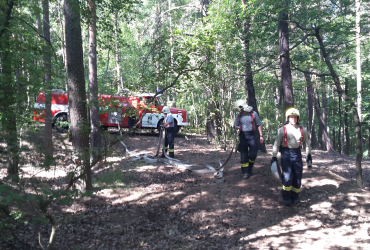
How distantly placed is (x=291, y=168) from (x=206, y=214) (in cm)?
198

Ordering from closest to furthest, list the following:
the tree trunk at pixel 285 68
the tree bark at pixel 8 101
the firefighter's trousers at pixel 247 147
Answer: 1. the tree bark at pixel 8 101
2. the firefighter's trousers at pixel 247 147
3. the tree trunk at pixel 285 68

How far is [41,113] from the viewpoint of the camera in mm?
4617

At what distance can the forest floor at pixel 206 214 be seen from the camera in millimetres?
4855

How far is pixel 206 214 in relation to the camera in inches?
235

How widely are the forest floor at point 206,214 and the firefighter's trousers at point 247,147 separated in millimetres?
425

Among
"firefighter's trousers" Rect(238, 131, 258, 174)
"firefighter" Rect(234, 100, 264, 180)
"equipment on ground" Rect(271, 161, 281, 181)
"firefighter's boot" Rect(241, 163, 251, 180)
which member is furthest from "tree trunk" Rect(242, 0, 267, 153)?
"equipment on ground" Rect(271, 161, 281, 181)

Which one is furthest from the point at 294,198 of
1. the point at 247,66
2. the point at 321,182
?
the point at 247,66

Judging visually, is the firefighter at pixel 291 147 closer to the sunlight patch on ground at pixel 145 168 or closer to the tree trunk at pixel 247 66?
the sunlight patch on ground at pixel 145 168

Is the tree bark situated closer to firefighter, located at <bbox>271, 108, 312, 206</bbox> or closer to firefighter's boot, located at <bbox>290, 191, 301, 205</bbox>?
firefighter, located at <bbox>271, 108, 312, 206</bbox>

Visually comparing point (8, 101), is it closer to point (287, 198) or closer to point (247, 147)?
point (247, 147)

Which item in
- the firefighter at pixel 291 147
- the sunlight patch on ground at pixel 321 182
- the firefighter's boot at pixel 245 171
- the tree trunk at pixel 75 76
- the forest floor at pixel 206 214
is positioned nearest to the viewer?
the forest floor at pixel 206 214

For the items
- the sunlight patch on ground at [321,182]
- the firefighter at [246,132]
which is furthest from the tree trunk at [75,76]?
the sunlight patch on ground at [321,182]

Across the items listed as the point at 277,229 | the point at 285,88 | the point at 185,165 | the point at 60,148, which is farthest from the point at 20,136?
the point at 285,88

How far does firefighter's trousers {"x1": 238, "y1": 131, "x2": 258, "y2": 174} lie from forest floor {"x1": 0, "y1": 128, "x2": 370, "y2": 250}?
0.43m
